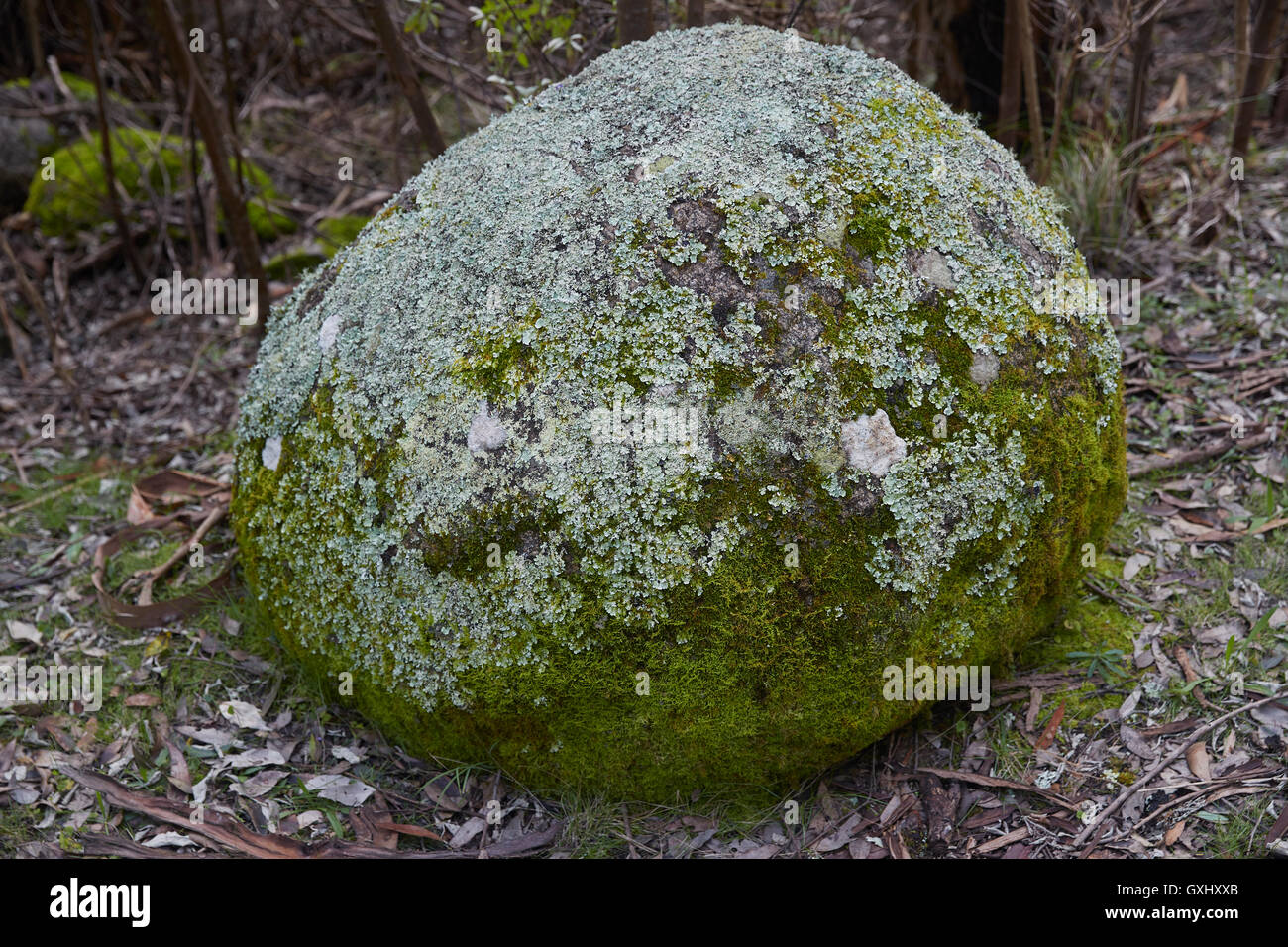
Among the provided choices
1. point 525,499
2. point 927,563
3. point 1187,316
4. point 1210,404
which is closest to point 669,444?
point 525,499

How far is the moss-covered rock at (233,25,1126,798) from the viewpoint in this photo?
94.0 inches

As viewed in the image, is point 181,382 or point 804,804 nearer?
point 804,804

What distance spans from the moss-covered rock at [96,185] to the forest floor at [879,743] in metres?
2.61

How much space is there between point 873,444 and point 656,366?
0.55 m

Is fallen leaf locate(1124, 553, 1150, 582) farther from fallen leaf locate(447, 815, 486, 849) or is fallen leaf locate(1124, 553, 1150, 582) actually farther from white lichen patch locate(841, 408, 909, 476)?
fallen leaf locate(447, 815, 486, 849)

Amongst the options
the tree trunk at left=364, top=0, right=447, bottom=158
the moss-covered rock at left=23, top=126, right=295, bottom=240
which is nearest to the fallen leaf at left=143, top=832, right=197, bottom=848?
the tree trunk at left=364, top=0, right=447, bottom=158

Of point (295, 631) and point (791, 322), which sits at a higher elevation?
point (791, 322)

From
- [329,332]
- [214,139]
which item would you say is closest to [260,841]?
[329,332]

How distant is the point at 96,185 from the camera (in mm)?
6164

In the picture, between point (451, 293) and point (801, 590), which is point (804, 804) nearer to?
point (801, 590)

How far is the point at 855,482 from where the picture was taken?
2389 millimetres

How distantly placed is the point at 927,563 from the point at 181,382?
420 centimetres

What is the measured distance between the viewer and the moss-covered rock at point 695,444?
2387 mm

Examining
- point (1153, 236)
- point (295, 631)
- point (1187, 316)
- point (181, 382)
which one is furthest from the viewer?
point (181, 382)
